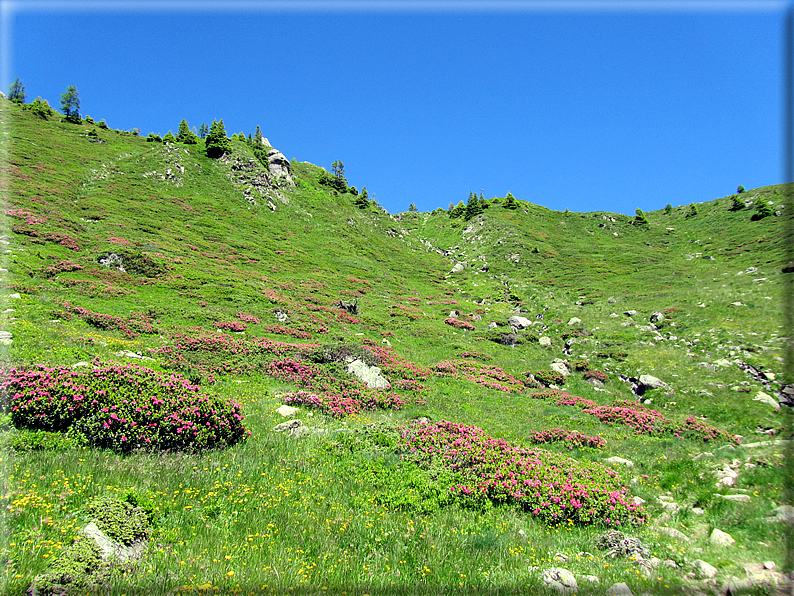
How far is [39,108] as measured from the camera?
3177 inches

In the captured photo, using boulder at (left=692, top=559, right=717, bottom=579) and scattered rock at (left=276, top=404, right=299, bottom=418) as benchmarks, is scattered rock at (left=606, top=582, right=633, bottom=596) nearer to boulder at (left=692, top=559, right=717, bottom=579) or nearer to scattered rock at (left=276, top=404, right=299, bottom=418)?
boulder at (left=692, top=559, right=717, bottom=579)

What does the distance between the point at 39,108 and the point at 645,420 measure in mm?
126081

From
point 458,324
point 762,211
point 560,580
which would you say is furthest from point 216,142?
point 762,211

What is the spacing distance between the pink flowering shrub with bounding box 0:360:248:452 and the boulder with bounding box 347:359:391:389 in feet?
30.6

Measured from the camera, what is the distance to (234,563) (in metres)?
5.36

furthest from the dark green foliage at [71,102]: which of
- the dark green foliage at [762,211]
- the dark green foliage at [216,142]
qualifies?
the dark green foliage at [762,211]

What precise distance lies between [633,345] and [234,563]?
31.4 meters

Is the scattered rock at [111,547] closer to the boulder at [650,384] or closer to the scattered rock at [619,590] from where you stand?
the scattered rock at [619,590]

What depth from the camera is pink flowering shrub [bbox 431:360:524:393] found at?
22.1m

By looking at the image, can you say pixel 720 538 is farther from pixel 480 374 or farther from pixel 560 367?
pixel 560 367

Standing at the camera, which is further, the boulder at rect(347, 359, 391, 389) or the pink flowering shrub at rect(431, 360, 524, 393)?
the pink flowering shrub at rect(431, 360, 524, 393)

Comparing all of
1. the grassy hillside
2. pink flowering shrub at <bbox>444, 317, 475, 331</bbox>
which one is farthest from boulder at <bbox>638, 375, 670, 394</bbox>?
pink flowering shrub at <bbox>444, 317, 475, 331</bbox>

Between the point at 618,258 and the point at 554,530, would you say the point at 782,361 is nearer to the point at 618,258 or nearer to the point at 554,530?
the point at 554,530

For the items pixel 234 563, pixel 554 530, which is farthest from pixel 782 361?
pixel 234 563
